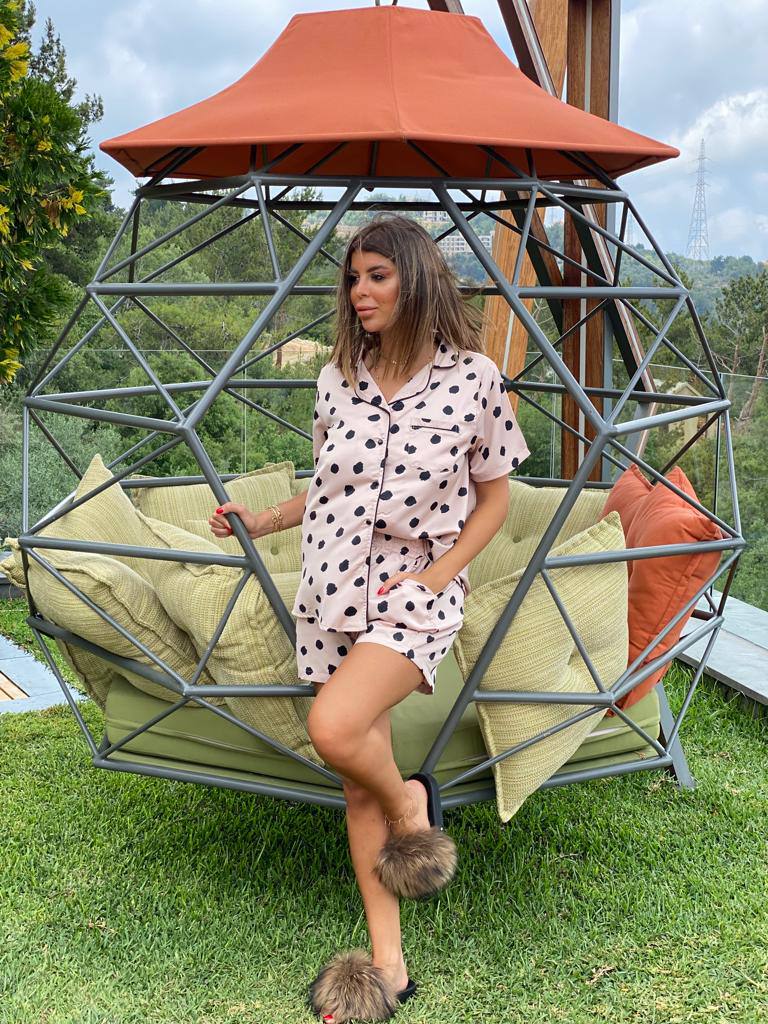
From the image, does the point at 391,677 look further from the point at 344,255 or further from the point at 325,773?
the point at 344,255

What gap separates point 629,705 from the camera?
247 cm

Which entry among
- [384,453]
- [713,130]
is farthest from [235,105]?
[713,130]

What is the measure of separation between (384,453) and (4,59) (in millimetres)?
2402

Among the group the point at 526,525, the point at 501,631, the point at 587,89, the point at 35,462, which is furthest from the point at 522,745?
the point at 35,462

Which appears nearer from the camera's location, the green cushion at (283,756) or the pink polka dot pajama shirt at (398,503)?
the pink polka dot pajama shirt at (398,503)

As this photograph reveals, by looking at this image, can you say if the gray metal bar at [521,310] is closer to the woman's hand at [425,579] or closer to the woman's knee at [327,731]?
the woman's hand at [425,579]

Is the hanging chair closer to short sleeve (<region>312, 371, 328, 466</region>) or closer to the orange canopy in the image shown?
the orange canopy

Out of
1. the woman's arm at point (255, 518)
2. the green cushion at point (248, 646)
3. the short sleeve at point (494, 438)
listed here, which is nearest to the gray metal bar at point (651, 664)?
the short sleeve at point (494, 438)

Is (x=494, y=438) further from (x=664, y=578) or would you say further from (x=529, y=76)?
(x=529, y=76)

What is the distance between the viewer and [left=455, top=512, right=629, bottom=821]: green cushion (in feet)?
7.05

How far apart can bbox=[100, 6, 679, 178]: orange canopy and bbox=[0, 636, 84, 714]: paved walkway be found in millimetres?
2004

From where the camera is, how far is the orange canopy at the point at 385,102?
2.07 m

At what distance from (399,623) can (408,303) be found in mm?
603

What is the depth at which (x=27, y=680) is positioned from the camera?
410cm
